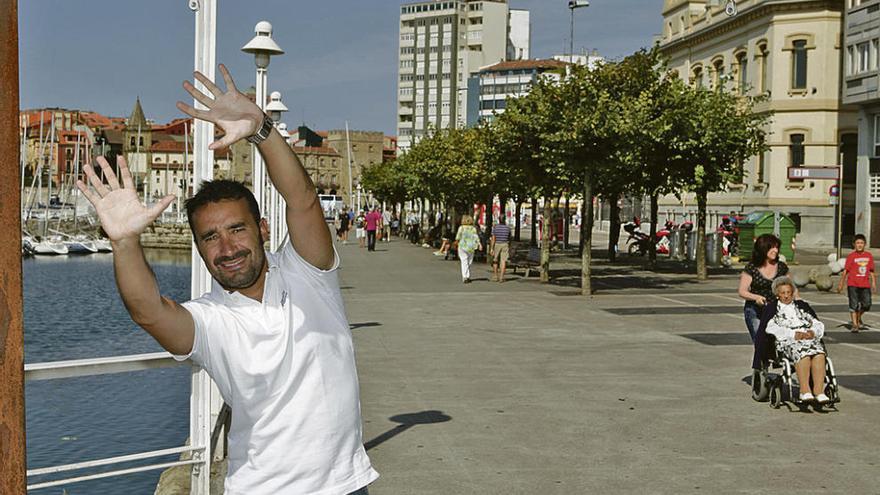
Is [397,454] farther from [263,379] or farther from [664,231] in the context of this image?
[664,231]

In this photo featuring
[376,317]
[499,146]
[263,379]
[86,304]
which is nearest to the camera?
[263,379]

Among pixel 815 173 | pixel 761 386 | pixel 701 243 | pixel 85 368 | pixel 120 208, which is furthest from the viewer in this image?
pixel 815 173

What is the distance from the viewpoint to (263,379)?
125 inches

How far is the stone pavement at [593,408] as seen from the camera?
7477 millimetres

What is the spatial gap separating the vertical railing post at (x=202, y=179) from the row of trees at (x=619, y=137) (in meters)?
16.7

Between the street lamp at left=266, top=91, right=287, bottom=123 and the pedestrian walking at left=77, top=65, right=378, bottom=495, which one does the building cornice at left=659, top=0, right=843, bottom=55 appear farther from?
the pedestrian walking at left=77, top=65, right=378, bottom=495

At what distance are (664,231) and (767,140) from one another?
40.6 ft

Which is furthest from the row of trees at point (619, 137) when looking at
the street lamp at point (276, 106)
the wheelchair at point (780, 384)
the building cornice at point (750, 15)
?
the building cornice at point (750, 15)

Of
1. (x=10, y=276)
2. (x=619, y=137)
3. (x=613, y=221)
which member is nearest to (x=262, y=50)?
(x=619, y=137)

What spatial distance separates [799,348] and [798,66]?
149 ft

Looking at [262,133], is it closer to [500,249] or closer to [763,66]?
[500,249]

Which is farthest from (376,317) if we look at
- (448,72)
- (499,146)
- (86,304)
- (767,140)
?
(448,72)

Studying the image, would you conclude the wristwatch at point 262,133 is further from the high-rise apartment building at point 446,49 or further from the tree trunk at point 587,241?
the high-rise apartment building at point 446,49

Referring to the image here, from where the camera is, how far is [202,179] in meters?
6.07
